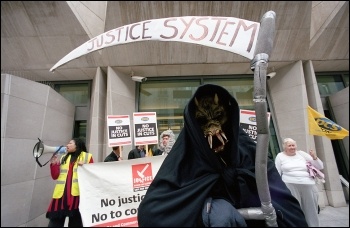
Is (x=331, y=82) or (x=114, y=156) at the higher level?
(x=331, y=82)

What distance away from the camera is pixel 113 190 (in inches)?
135

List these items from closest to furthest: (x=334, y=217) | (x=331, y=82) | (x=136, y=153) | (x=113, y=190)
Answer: (x=113, y=190) → (x=136, y=153) → (x=334, y=217) → (x=331, y=82)

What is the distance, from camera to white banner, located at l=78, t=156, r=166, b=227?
3248 mm

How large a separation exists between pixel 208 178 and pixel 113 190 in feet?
9.51

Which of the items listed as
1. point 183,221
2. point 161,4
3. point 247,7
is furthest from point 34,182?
point 247,7

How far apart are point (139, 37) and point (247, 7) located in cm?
509

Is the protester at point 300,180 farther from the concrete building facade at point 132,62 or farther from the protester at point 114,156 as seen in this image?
the protester at point 114,156

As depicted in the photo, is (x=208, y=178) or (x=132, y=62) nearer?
(x=208, y=178)

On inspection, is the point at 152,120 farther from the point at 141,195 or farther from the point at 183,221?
the point at 183,221

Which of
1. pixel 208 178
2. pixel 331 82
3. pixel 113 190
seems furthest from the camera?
pixel 331 82

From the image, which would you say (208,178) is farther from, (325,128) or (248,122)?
(325,128)

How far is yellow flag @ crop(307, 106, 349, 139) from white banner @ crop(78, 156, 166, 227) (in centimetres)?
378

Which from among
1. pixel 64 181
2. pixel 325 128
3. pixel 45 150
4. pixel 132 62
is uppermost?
pixel 132 62

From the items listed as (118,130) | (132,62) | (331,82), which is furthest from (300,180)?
(331,82)
